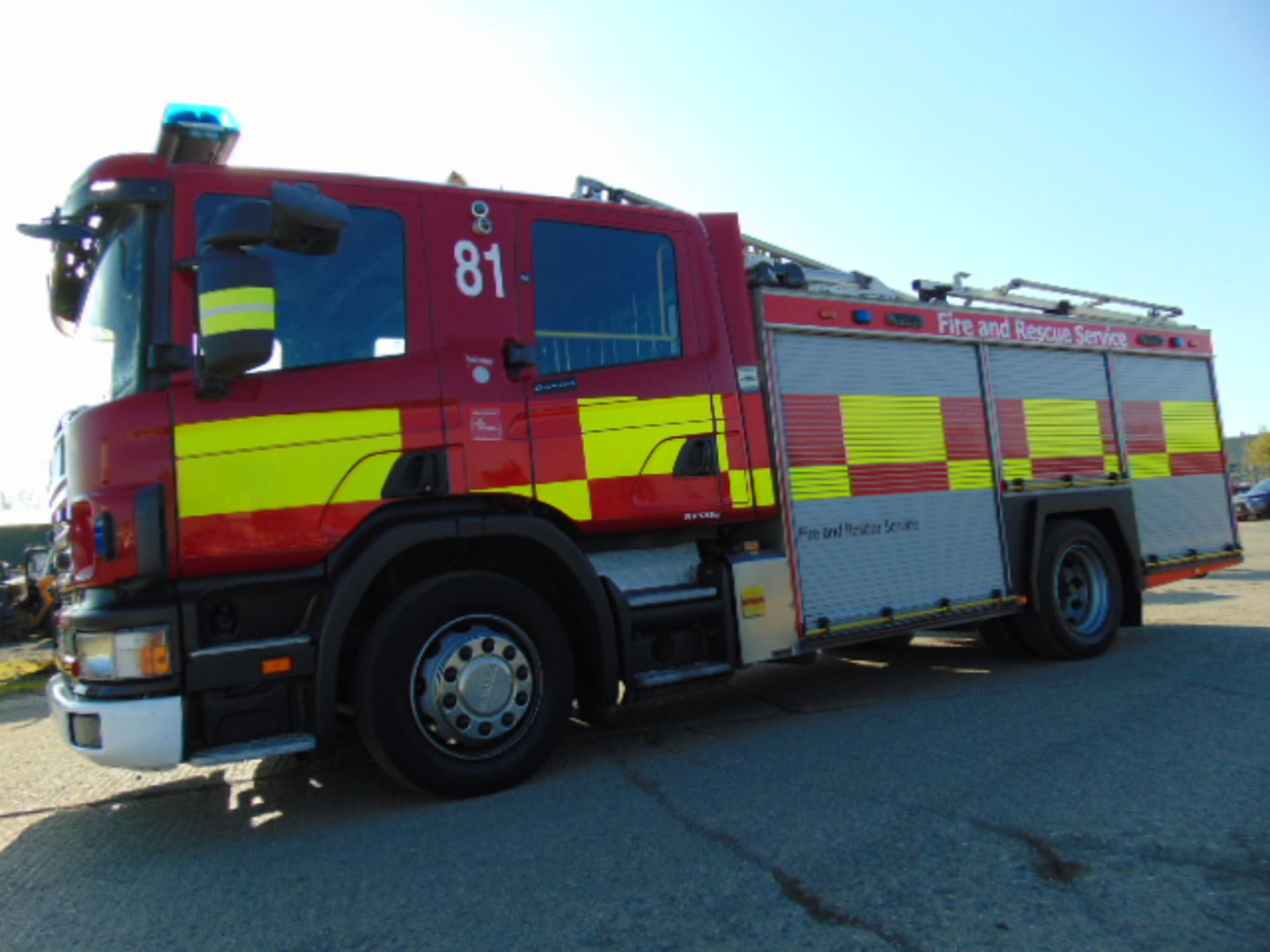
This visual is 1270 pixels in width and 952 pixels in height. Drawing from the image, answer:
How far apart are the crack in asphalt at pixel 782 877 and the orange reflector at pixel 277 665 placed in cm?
156

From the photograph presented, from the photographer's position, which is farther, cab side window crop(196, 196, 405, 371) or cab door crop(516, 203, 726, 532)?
cab door crop(516, 203, 726, 532)

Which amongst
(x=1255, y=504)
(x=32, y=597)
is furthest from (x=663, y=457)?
(x=1255, y=504)

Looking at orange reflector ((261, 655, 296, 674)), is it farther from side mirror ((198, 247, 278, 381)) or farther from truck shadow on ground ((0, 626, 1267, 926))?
side mirror ((198, 247, 278, 381))

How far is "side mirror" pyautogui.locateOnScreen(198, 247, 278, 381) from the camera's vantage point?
139 inches

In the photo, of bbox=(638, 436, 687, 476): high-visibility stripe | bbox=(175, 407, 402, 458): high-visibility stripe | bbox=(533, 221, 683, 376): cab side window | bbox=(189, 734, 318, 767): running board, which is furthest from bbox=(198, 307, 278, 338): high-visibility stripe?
bbox=(638, 436, 687, 476): high-visibility stripe

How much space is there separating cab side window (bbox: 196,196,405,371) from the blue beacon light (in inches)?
16.5

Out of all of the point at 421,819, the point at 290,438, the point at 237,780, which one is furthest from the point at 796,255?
the point at 237,780

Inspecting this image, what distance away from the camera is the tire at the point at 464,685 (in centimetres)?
391

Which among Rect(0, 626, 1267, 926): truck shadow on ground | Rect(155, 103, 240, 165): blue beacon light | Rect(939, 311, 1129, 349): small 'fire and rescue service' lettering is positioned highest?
Rect(155, 103, 240, 165): blue beacon light

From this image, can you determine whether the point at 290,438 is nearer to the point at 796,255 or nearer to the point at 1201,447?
the point at 796,255

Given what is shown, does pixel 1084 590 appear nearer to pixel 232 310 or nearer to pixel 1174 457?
pixel 1174 457

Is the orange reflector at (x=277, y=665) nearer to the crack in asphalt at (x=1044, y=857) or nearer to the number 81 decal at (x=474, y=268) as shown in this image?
the number 81 decal at (x=474, y=268)

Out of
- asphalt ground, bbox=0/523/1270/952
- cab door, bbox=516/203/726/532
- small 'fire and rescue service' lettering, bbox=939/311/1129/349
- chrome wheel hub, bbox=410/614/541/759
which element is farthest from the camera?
small 'fire and rescue service' lettering, bbox=939/311/1129/349

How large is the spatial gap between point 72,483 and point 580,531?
2.12 m
